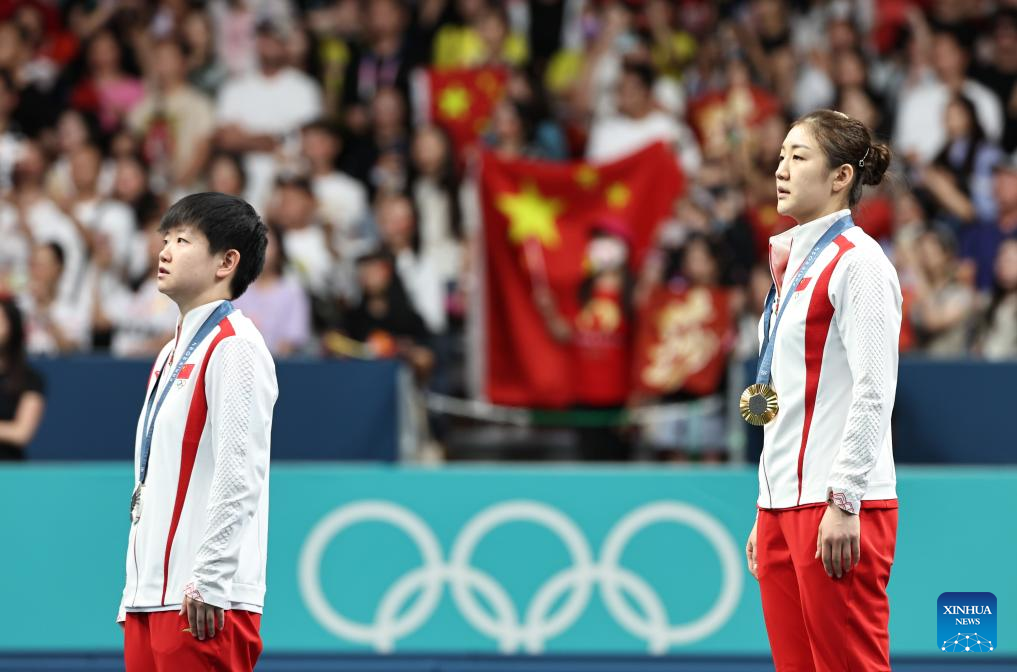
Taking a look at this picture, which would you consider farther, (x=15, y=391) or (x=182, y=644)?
(x=15, y=391)

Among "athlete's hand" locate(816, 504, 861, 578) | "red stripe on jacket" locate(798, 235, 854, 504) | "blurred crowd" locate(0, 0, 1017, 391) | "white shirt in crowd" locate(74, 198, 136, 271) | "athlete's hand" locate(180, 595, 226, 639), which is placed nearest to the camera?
"athlete's hand" locate(180, 595, 226, 639)

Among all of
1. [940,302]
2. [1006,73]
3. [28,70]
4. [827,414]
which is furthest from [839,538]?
[28,70]

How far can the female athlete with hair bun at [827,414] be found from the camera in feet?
13.5

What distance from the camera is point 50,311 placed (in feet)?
35.3

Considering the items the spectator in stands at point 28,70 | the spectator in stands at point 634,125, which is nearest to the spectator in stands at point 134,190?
the spectator in stands at point 28,70

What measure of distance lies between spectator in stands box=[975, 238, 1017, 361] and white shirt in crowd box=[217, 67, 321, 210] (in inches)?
212

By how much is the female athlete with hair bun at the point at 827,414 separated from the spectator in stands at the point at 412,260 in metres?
6.16

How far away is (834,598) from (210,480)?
1.70 metres

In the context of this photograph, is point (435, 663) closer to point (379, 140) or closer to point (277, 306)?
A: point (277, 306)

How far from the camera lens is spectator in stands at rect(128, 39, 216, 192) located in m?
12.0

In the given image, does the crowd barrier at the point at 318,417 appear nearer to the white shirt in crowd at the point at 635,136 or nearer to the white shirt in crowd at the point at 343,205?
the white shirt in crowd at the point at 343,205

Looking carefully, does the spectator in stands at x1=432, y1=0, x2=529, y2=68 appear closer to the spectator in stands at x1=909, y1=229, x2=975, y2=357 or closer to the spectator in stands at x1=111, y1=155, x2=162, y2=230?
the spectator in stands at x1=111, y1=155, x2=162, y2=230

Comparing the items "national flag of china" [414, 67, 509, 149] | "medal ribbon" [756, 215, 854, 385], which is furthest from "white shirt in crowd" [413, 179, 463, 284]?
"medal ribbon" [756, 215, 854, 385]

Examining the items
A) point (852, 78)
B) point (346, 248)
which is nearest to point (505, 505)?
point (346, 248)
